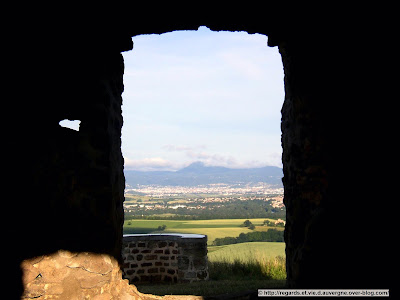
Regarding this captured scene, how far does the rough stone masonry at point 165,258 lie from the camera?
8.23 meters

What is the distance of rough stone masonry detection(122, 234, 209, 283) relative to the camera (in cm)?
823

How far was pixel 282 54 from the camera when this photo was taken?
4223mm

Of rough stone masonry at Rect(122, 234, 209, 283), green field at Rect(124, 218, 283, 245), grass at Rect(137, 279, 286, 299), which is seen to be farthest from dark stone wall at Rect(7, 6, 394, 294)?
green field at Rect(124, 218, 283, 245)

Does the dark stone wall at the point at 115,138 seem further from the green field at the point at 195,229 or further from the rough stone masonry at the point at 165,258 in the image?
the green field at the point at 195,229

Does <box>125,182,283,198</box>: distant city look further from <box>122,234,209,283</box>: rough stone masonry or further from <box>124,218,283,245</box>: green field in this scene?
<box>122,234,209,283</box>: rough stone masonry

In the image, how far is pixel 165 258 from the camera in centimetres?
834

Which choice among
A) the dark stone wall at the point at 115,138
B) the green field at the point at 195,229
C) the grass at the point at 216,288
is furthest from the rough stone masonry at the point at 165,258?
the green field at the point at 195,229

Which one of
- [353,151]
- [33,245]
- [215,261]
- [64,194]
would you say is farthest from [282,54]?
[215,261]

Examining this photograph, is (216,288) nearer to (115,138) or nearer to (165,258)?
(165,258)

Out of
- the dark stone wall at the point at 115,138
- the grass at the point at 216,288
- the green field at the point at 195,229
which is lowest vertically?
the green field at the point at 195,229

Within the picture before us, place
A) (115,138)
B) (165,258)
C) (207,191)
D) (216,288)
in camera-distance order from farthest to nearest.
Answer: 1. (207,191)
2. (165,258)
3. (216,288)
4. (115,138)

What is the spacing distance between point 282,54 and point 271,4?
80 cm

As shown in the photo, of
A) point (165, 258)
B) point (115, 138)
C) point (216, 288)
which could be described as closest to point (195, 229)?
point (165, 258)

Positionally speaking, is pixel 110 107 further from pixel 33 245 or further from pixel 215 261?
pixel 215 261
